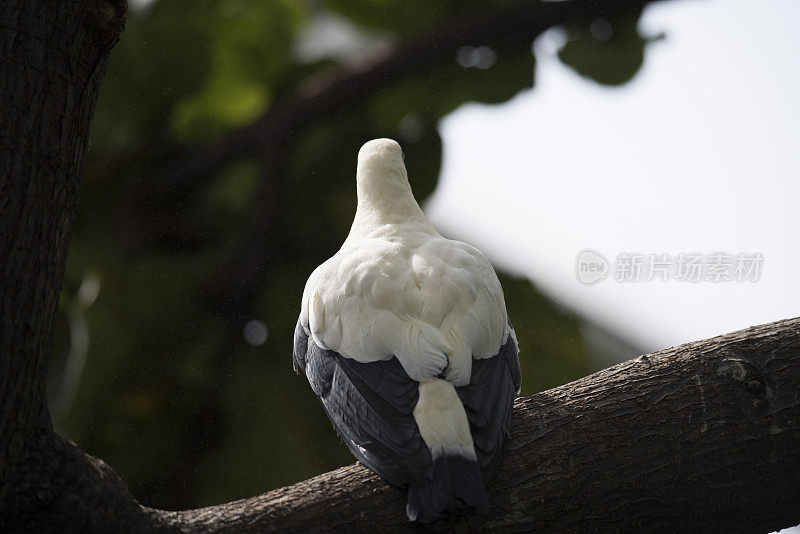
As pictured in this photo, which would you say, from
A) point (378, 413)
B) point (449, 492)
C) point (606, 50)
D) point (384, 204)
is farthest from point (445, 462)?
point (606, 50)

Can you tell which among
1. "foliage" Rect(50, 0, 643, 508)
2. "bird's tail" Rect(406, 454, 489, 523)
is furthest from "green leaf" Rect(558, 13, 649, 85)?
"bird's tail" Rect(406, 454, 489, 523)

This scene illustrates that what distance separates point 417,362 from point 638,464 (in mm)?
→ 437

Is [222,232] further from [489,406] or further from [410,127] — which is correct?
[489,406]

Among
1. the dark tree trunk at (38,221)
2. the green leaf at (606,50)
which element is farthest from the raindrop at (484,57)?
the dark tree trunk at (38,221)

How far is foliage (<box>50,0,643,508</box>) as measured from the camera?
10.9 ft

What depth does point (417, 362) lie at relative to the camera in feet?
4.05

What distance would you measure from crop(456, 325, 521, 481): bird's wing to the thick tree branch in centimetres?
6

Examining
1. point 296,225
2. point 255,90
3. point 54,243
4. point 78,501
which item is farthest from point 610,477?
point 255,90

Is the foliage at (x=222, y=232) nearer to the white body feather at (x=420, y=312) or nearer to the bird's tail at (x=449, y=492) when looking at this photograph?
the white body feather at (x=420, y=312)

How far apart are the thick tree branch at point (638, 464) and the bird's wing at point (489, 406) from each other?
56 millimetres

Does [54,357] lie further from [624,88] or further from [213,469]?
[624,88]

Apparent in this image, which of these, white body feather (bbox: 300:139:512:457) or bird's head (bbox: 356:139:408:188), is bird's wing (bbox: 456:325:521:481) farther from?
bird's head (bbox: 356:139:408:188)

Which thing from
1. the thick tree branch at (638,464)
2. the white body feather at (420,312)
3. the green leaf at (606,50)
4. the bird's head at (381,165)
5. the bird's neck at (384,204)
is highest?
the green leaf at (606,50)

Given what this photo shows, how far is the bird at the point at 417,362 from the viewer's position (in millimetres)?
1164
